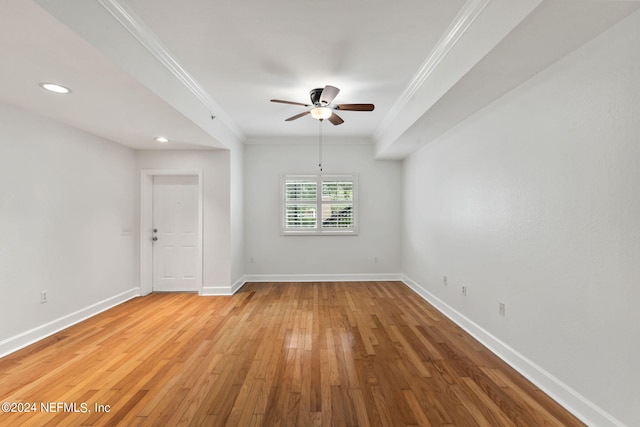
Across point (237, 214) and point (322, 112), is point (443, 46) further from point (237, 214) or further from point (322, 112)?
point (237, 214)

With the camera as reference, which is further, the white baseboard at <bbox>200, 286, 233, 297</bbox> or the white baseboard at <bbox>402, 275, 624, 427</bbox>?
the white baseboard at <bbox>200, 286, 233, 297</bbox>

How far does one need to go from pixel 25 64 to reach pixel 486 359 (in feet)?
14.4

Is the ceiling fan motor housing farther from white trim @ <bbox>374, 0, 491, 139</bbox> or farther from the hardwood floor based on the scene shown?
the hardwood floor

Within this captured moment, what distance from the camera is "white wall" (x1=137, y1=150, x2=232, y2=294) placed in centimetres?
486

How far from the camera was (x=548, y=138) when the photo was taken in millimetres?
2182

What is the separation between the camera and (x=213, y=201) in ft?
16.0

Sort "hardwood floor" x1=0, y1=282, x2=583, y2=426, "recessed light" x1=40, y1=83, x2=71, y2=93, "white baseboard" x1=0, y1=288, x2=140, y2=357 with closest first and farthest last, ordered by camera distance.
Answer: "hardwood floor" x1=0, y1=282, x2=583, y2=426, "recessed light" x1=40, y1=83, x2=71, y2=93, "white baseboard" x1=0, y1=288, x2=140, y2=357

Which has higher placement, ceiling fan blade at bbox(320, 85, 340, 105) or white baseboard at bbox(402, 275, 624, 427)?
ceiling fan blade at bbox(320, 85, 340, 105)

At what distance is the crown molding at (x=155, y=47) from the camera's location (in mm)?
2014

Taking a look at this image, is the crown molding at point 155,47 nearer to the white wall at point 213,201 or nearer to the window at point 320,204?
the white wall at point 213,201

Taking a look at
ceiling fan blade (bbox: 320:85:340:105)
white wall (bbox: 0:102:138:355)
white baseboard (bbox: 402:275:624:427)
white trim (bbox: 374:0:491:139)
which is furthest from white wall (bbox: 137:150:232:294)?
white baseboard (bbox: 402:275:624:427)

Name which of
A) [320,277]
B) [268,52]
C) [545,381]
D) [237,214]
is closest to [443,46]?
[268,52]

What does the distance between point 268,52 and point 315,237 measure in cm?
373

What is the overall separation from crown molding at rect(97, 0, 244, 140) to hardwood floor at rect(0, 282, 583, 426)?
2.72m
